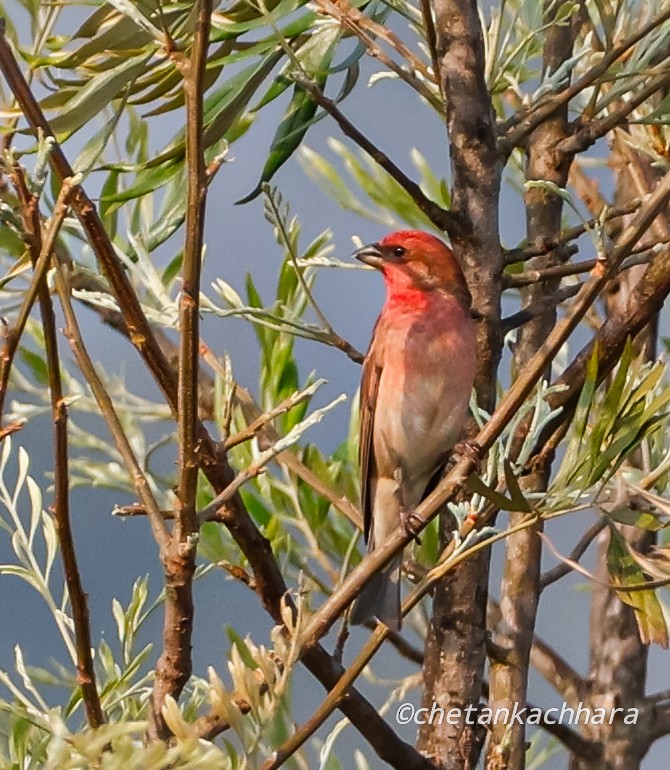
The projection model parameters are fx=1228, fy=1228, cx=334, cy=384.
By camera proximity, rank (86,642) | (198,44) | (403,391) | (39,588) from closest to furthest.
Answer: (198,44) < (86,642) < (39,588) < (403,391)

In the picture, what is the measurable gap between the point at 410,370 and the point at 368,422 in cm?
17

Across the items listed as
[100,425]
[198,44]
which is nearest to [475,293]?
[198,44]

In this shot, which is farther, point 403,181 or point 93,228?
point 403,181

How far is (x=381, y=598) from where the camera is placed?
180cm

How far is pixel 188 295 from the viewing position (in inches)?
37.1

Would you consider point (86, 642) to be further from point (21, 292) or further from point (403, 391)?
point (403, 391)

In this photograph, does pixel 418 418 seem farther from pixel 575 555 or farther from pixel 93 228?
pixel 93 228

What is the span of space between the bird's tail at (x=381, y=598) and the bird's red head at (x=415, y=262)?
59 centimetres

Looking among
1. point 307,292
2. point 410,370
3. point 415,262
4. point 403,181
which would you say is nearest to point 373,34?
point 403,181

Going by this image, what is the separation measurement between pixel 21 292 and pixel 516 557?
2.83ft

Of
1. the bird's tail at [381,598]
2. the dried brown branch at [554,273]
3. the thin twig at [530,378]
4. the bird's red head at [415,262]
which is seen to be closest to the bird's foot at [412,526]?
the thin twig at [530,378]

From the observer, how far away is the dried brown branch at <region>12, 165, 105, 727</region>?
0.91 meters

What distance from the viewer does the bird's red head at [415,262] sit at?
2.29 m

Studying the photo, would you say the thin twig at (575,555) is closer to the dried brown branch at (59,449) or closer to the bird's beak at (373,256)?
the bird's beak at (373,256)
